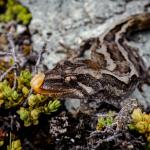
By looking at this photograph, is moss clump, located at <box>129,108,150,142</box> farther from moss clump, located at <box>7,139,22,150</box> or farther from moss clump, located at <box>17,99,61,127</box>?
moss clump, located at <box>7,139,22,150</box>

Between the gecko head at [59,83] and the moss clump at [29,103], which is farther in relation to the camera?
the gecko head at [59,83]

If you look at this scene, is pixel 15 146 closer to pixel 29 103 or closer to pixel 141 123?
pixel 29 103

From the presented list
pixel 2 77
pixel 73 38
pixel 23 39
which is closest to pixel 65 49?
pixel 73 38

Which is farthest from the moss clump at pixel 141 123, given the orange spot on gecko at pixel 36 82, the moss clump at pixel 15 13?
the moss clump at pixel 15 13

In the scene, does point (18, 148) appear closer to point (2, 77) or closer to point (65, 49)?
point (2, 77)

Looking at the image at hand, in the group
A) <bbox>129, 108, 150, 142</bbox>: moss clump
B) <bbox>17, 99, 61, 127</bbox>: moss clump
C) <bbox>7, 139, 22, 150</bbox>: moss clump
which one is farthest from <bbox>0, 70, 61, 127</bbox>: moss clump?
<bbox>129, 108, 150, 142</bbox>: moss clump

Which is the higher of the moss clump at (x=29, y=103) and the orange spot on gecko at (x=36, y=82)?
the orange spot on gecko at (x=36, y=82)

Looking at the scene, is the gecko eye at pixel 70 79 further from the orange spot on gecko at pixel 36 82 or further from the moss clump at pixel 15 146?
the moss clump at pixel 15 146
